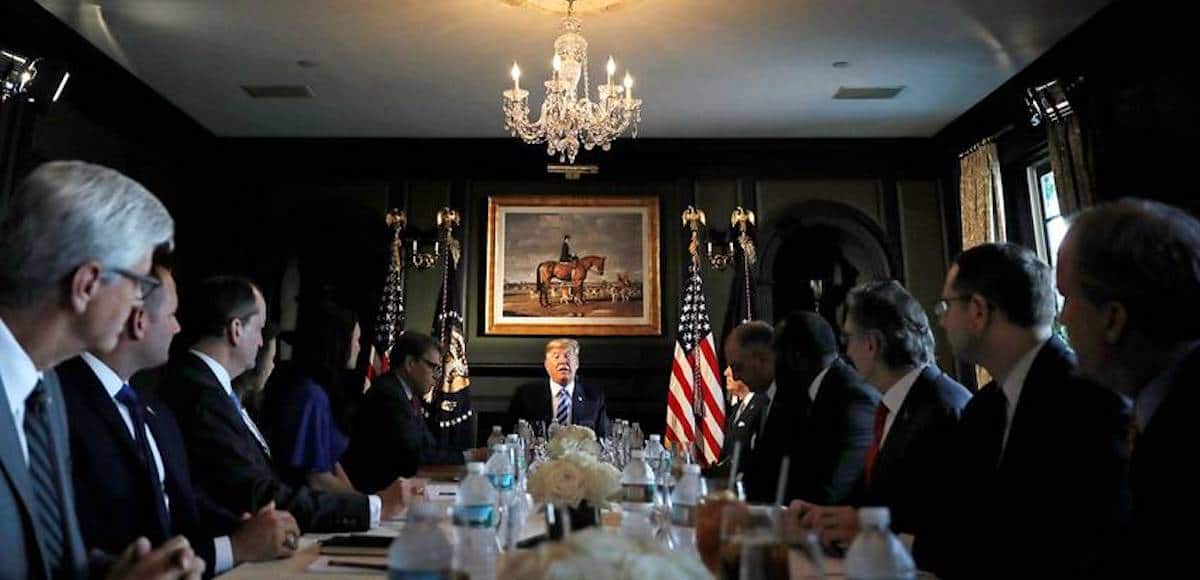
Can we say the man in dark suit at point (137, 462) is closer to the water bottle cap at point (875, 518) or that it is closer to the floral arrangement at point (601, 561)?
the floral arrangement at point (601, 561)

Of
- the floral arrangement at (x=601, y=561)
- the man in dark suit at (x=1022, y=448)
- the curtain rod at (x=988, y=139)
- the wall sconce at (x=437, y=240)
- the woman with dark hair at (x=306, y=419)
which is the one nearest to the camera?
the floral arrangement at (x=601, y=561)

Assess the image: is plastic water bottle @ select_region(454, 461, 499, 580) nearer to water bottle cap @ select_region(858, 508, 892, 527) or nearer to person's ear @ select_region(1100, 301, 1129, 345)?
water bottle cap @ select_region(858, 508, 892, 527)

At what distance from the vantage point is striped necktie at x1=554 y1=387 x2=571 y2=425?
5962 mm

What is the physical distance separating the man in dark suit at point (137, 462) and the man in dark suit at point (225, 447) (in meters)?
0.23

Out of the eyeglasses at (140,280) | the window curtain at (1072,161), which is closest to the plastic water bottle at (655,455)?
the eyeglasses at (140,280)

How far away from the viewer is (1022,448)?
63.4 inches

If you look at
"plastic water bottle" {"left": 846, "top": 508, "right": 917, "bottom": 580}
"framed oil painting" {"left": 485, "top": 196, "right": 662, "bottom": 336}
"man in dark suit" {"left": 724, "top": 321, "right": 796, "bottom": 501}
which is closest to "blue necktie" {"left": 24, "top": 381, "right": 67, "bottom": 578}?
"plastic water bottle" {"left": 846, "top": 508, "right": 917, "bottom": 580}

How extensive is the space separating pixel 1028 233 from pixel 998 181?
1.45 ft

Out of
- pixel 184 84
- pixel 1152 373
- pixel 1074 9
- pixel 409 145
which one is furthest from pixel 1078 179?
pixel 184 84

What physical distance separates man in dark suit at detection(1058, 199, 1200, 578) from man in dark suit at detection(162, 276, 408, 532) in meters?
1.80

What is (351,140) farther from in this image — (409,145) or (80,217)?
(80,217)

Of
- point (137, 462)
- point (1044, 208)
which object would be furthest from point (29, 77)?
point (1044, 208)

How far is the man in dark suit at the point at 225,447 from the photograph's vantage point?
6.96 feet

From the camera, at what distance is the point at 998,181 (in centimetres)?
577
